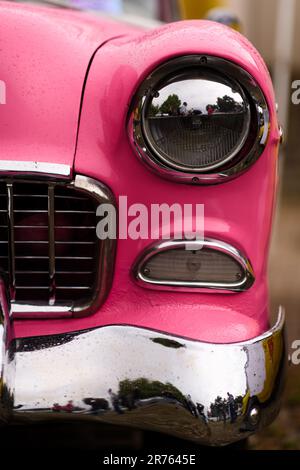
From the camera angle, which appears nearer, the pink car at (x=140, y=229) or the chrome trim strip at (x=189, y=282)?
the pink car at (x=140, y=229)

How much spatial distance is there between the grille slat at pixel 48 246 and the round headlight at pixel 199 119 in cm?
19

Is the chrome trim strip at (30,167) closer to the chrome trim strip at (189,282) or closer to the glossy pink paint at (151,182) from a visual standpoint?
the glossy pink paint at (151,182)

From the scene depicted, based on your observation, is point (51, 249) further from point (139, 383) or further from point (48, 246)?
point (139, 383)

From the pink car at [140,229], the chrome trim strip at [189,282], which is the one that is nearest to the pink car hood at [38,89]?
the pink car at [140,229]

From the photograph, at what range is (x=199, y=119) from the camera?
1485 millimetres

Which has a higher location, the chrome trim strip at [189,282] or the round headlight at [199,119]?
the round headlight at [199,119]

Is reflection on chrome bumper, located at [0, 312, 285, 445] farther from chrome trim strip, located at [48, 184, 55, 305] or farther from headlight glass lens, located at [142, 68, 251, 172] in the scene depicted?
headlight glass lens, located at [142, 68, 251, 172]

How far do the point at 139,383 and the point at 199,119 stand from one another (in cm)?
57

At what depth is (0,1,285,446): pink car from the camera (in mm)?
1454

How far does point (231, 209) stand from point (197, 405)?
1.46ft

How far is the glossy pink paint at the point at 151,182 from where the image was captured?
1.52 metres

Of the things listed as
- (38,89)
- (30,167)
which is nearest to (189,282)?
(30,167)

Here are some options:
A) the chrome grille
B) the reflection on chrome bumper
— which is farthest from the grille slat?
the reflection on chrome bumper
